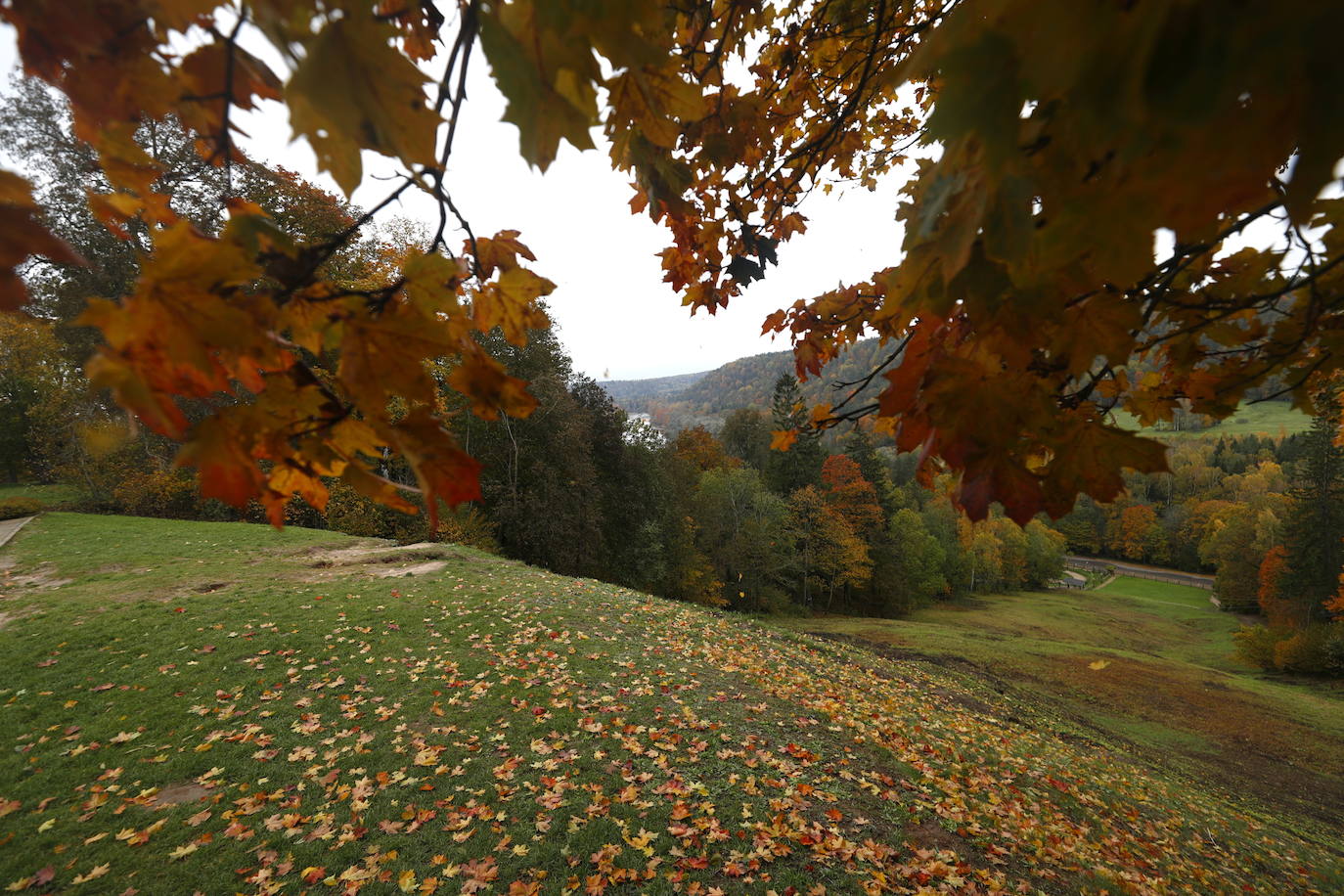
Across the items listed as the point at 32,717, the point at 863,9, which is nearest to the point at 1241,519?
the point at 863,9

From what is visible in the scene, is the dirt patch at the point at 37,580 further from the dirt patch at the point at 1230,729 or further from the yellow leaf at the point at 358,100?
the dirt patch at the point at 1230,729

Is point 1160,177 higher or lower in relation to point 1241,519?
higher

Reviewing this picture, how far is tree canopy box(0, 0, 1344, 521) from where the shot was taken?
0.50 metres

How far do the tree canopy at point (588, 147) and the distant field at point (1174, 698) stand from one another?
14.2 meters

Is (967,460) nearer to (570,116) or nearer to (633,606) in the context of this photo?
(570,116)

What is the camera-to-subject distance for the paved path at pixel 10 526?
38.8 feet

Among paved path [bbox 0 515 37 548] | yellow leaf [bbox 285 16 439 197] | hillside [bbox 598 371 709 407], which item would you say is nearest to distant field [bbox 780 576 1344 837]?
yellow leaf [bbox 285 16 439 197]

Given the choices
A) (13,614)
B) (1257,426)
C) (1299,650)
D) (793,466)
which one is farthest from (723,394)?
(13,614)

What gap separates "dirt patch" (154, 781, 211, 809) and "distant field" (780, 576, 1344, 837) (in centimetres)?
1474

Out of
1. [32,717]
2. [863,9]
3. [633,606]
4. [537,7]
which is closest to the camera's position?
[537,7]

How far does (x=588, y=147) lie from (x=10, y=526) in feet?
71.3

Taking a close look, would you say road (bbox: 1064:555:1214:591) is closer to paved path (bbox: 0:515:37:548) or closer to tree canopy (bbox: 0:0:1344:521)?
tree canopy (bbox: 0:0:1344:521)

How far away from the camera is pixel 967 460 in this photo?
3.17ft

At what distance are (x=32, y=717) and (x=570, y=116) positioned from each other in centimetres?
746
